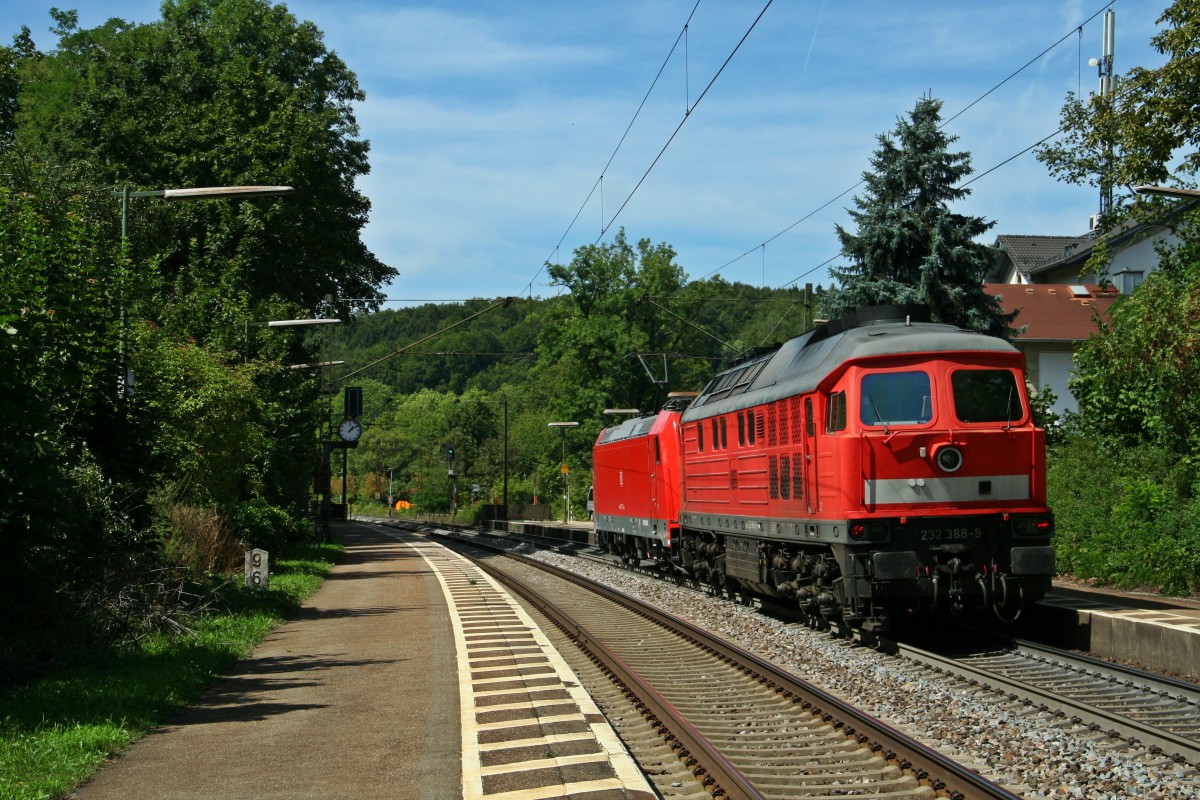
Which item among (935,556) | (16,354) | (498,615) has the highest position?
(16,354)

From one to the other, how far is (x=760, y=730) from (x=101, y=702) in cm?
549

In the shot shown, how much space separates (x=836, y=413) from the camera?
44.4 ft

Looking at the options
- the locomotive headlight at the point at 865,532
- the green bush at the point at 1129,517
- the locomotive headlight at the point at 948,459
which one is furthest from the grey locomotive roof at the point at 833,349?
the green bush at the point at 1129,517

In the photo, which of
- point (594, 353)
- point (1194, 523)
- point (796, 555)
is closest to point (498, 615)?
point (796, 555)

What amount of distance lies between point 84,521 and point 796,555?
28.6 ft

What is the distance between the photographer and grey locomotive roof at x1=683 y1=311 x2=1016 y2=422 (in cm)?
1346

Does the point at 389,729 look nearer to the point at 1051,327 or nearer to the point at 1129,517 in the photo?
the point at 1129,517

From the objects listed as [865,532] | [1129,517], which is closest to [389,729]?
[865,532]

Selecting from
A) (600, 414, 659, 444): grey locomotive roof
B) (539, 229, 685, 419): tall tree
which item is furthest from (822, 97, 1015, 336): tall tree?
(539, 229, 685, 419): tall tree

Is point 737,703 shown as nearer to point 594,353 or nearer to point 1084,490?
point 1084,490

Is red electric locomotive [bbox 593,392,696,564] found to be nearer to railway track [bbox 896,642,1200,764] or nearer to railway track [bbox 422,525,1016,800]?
railway track [bbox 422,525,1016,800]

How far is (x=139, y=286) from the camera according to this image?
16547 mm

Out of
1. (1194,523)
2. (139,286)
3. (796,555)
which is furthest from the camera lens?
(1194,523)

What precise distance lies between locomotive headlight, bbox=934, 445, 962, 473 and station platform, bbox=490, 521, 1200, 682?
229 cm
